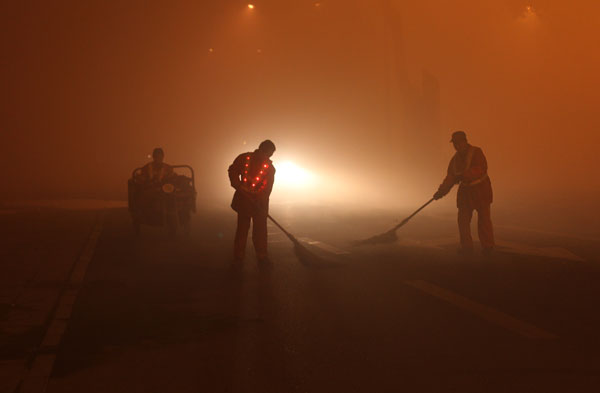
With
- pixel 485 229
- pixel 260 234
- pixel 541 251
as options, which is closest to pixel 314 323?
pixel 260 234

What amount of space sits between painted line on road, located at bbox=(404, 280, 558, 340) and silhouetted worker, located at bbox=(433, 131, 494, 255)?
8.12 feet

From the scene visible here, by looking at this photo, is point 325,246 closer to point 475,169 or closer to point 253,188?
point 253,188

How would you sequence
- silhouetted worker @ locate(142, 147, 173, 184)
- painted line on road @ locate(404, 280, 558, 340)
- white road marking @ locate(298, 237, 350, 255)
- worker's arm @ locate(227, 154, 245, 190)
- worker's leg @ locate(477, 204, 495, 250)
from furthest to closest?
silhouetted worker @ locate(142, 147, 173, 184), white road marking @ locate(298, 237, 350, 255), worker's leg @ locate(477, 204, 495, 250), worker's arm @ locate(227, 154, 245, 190), painted line on road @ locate(404, 280, 558, 340)

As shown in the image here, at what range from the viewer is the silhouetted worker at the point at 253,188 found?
8.70 m

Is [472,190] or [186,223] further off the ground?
[472,190]

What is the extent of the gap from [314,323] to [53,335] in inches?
85.1

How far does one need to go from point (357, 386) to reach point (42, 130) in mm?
57663

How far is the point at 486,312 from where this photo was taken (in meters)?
5.75

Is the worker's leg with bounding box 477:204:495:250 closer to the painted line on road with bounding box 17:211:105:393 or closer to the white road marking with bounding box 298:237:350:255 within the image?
the white road marking with bounding box 298:237:350:255

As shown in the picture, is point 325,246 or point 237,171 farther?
point 325,246

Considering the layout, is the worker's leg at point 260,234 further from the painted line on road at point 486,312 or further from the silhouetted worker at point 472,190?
the silhouetted worker at point 472,190

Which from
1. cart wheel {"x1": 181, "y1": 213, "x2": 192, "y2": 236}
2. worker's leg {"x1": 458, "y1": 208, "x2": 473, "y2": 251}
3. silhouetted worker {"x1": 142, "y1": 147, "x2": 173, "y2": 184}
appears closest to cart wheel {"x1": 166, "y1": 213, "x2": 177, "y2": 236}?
cart wheel {"x1": 181, "y1": 213, "x2": 192, "y2": 236}

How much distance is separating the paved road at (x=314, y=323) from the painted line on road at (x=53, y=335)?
0.05 ft

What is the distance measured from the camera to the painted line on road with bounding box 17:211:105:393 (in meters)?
4.20
